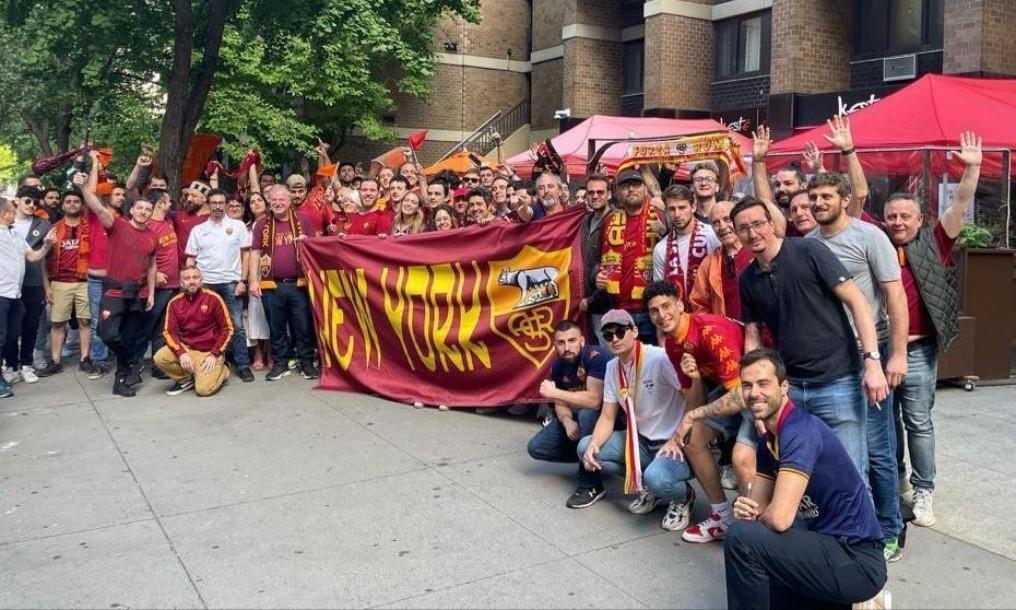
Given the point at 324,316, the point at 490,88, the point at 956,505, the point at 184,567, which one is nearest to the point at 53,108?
the point at 490,88

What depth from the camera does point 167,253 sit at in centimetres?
901

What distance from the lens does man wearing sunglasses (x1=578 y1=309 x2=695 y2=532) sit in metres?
4.87

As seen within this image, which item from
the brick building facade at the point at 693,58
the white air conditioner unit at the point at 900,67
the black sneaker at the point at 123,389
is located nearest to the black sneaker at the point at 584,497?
the black sneaker at the point at 123,389

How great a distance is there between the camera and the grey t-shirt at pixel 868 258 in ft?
13.9

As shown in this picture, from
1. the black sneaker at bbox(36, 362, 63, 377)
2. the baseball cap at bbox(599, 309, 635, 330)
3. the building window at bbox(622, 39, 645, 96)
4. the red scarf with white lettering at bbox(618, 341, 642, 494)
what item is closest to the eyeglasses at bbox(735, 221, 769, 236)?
the baseball cap at bbox(599, 309, 635, 330)

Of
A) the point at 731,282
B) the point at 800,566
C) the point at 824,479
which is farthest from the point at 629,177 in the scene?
the point at 800,566

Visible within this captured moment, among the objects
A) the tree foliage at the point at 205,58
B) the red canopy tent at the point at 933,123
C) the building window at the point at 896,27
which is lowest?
the red canopy tent at the point at 933,123

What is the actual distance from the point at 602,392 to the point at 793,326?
1437 mm

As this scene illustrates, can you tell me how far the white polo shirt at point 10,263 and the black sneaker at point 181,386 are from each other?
169cm

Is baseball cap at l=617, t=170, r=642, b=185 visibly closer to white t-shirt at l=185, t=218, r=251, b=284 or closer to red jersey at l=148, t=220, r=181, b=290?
white t-shirt at l=185, t=218, r=251, b=284

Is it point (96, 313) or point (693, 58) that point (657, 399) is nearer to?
point (96, 313)

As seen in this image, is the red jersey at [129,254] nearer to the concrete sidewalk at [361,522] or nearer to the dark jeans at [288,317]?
the dark jeans at [288,317]

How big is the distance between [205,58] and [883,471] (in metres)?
11.3

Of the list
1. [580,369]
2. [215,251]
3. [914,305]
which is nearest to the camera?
[914,305]
